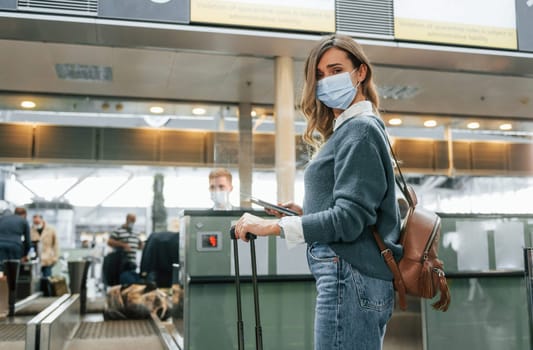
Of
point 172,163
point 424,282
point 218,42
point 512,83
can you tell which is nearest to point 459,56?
point 512,83

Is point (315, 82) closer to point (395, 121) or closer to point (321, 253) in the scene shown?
point (321, 253)

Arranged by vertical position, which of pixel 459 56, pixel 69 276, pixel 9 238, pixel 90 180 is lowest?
pixel 69 276

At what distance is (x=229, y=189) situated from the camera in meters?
5.92

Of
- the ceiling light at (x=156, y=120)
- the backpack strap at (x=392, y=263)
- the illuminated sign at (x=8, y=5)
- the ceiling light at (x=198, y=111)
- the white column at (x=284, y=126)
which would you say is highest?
the illuminated sign at (x=8, y=5)

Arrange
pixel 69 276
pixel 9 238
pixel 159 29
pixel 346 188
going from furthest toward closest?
pixel 69 276 < pixel 9 238 < pixel 159 29 < pixel 346 188

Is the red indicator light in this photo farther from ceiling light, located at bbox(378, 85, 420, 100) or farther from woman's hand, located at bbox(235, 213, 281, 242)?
ceiling light, located at bbox(378, 85, 420, 100)

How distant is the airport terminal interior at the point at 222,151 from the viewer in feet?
15.2

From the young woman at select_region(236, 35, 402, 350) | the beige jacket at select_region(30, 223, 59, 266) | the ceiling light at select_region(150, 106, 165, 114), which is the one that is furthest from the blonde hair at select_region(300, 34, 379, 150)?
the beige jacket at select_region(30, 223, 59, 266)

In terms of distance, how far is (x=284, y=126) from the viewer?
292 inches

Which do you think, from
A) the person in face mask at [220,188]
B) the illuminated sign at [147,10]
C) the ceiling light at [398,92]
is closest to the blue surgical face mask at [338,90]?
the person in face mask at [220,188]

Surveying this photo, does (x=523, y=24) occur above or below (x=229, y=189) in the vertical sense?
above

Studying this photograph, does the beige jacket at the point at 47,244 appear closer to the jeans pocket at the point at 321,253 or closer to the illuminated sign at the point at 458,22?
the illuminated sign at the point at 458,22

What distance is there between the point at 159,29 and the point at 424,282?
17.3 ft

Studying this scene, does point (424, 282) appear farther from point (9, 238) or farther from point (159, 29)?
point (9, 238)
